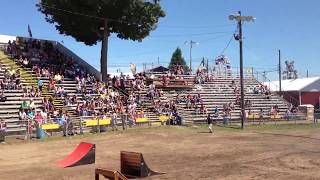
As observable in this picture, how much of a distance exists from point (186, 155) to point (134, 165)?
7.24 metres

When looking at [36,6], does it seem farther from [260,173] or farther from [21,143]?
[260,173]

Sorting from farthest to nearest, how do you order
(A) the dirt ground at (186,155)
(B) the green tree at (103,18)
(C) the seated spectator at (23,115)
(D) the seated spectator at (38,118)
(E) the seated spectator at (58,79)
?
(B) the green tree at (103,18) → (E) the seated spectator at (58,79) → (C) the seated spectator at (23,115) → (D) the seated spectator at (38,118) → (A) the dirt ground at (186,155)

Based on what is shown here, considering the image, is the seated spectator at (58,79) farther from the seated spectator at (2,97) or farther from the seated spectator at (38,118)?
the seated spectator at (38,118)

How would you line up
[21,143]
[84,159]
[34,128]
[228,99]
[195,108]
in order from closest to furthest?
[84,159]
[21,143]
[34,128]
[195,108]
[228,99]

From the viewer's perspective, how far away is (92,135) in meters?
34.4

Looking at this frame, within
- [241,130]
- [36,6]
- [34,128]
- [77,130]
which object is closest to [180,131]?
[241,130]

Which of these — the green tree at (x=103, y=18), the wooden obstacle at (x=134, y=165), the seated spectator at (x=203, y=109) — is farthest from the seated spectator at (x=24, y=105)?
the wooden obstacle at (x=134, y=165)

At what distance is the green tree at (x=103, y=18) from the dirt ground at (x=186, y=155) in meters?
14.5

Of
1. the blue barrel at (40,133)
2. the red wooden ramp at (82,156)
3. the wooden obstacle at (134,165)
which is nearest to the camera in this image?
the wooden obstacle at (134,165)

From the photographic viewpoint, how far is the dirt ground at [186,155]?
61.3 ft

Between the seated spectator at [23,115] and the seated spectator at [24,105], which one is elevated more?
the seated spectator at [24,105]

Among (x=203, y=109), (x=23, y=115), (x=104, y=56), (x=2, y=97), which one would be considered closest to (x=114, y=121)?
(x=23, y=115)

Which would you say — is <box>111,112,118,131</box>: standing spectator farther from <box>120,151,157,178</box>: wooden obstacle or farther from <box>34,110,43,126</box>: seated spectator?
<box>120,151,157,178</box>: wooden obstacle

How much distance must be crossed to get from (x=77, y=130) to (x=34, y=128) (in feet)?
10.8
